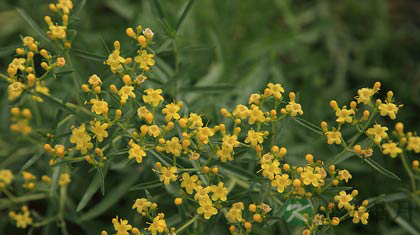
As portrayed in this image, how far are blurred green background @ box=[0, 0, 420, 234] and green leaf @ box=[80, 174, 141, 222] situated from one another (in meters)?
0.58

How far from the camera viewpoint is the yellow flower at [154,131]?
7.55 ft

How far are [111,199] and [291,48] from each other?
2.51 metres

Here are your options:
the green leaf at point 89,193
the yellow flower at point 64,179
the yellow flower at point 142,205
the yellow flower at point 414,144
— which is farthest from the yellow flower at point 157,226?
the yellow flower at point 414,144

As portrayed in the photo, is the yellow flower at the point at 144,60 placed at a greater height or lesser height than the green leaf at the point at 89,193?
greater

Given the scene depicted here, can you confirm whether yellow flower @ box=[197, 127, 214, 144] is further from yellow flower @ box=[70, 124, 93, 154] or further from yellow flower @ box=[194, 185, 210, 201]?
yellow flower @ box=[70, 124, 93, 154]

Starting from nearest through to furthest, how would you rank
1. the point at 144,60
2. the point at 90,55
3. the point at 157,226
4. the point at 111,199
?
the point at 157,226, the point at 144,60, the point at 90,55, the point at 111,199

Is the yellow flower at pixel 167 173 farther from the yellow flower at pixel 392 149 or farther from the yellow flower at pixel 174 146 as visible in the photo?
the yellow flower at pixel 392 149

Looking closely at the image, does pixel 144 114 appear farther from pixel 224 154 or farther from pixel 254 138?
pixel 254 138

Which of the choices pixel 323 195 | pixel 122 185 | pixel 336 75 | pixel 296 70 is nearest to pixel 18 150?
pixel 122 185

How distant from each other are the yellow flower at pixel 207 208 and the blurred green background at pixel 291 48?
3.91ft

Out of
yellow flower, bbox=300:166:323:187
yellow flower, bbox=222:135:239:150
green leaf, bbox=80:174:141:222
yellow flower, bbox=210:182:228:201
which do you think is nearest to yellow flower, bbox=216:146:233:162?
yellow flower, bbox=222:135:239:150

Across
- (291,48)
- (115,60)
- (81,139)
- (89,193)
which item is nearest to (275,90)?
(115,60)

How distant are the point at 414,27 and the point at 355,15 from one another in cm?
60

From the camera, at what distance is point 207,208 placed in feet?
7.55
